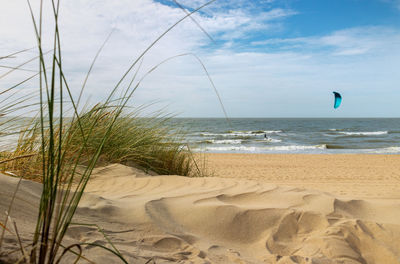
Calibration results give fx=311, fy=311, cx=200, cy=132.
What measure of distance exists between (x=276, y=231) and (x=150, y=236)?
3.16ft

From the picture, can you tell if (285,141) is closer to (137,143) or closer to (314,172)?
(314,172)

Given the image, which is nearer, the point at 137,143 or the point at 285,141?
the point at 137,143

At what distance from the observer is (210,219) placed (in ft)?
7.52

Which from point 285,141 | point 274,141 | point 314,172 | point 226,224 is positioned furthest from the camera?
point 285,141

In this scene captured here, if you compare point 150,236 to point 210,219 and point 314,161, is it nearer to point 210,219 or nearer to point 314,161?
point 210,219

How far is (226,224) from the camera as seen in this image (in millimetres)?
2268

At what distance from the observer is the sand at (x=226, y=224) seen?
171 centimetres

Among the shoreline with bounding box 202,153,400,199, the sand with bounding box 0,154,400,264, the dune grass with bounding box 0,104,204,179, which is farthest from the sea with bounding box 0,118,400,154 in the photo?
the shoreline with bounding box 202,153,400,199

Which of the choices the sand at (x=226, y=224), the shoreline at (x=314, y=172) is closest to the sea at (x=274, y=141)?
the sand at (x=226, y=224)

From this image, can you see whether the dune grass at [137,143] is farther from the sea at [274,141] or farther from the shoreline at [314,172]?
the shoreline at [314,172]

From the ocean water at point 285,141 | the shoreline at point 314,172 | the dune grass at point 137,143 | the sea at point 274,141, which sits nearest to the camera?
the dune grass at point 137,143

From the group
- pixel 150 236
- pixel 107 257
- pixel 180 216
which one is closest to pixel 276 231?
pixel 180 216

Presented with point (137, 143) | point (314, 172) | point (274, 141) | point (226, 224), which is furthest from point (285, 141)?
point (226, 224)

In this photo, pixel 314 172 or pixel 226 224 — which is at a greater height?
pixel 226 224
